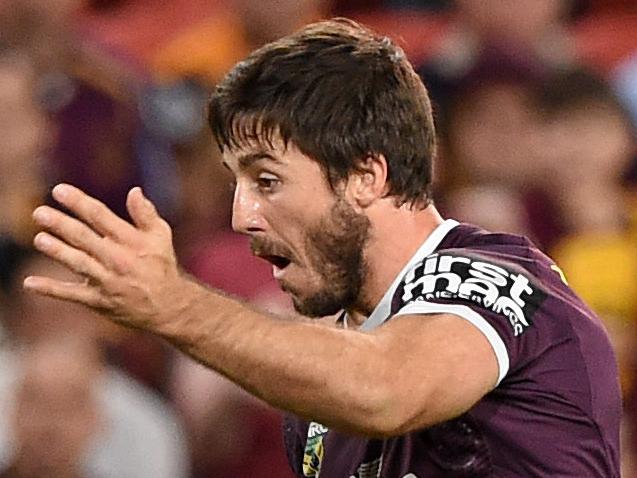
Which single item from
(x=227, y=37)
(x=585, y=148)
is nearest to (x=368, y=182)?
(x=585, y=148)

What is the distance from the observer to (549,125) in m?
6.00

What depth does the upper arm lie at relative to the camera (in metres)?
2.42

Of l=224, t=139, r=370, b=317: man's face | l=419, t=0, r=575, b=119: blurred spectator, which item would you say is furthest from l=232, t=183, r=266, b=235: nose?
l=419, t=0, r=575, b=119: blurred spectator

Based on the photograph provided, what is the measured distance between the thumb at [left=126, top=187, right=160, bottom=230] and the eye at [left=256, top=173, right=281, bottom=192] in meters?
0.46

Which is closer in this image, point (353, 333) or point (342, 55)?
point (353, 333)

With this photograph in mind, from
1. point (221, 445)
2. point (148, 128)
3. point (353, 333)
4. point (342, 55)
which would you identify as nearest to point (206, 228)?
point (148, 128)

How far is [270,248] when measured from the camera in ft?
9.52

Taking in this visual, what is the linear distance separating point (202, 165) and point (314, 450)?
9.13ft

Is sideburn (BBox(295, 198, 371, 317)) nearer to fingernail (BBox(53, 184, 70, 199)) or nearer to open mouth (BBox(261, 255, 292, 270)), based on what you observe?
open mouth (BBox(261, 255, 292, 270))

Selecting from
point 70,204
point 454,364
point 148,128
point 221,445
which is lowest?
point 221,445

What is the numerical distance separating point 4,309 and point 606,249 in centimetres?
186

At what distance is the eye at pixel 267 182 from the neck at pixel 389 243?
17cm

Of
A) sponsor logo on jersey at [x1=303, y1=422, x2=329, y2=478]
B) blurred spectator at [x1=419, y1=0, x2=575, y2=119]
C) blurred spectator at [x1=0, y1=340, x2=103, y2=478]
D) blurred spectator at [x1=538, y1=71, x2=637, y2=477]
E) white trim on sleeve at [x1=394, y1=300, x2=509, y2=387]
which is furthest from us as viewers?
blurred spectator at [x1=419, y1=0, x2=575, y2=119]

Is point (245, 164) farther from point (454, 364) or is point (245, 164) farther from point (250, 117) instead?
point (454, 364)
